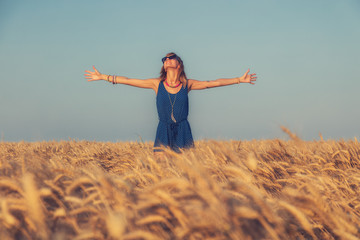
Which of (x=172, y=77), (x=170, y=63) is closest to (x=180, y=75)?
(x=172, y=77)

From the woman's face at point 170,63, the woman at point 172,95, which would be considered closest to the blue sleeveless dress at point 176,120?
A: the woman at point 172,95

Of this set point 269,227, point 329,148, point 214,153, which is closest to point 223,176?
point 214,153

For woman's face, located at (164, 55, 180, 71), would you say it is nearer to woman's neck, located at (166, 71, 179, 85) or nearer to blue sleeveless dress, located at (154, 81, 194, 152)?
woman's neck, located at (166, 71, 179, 85)

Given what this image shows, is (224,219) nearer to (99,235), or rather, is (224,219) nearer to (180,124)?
(99,235)

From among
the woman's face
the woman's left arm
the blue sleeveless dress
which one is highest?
the woman's face

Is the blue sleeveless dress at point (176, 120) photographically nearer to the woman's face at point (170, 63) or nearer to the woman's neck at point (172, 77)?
the woman's neck at point (172, 77)

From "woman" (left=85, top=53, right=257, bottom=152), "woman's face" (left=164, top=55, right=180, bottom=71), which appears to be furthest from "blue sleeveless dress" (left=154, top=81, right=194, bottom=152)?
"woman's face" (left=164, top=55, right=180, bottom=71)

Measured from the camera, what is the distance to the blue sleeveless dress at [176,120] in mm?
4465

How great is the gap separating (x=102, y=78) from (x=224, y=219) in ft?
12.5

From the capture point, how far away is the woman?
446 cm

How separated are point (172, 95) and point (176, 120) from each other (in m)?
0.39

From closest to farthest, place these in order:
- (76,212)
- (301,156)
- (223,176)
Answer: (76,212), (223,176), (301,156)

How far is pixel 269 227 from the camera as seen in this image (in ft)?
3.53

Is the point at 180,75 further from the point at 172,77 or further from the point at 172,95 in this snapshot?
the point at 172,95
